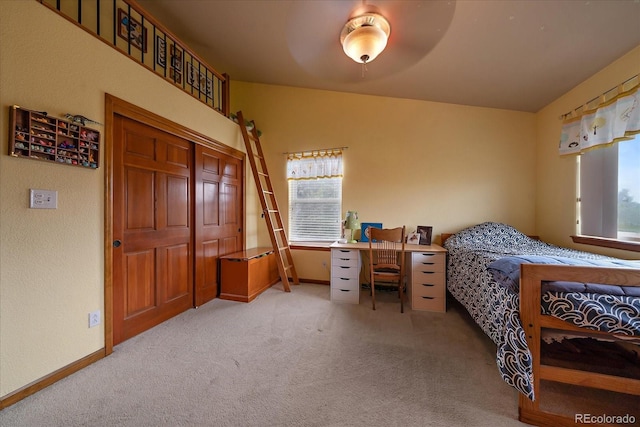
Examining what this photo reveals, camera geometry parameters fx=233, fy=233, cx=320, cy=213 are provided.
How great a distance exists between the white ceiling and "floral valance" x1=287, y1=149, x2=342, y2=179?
93cm

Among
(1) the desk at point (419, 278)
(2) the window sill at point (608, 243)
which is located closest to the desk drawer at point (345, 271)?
(1) the desk at point (419, 278)

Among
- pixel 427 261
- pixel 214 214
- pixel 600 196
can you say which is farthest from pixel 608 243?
pixel 214 214

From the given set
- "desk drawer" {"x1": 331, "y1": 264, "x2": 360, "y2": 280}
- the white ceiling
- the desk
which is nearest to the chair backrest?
the desk

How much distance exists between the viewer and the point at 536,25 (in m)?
1.66

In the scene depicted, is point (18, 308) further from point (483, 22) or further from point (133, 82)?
point (483, 22)

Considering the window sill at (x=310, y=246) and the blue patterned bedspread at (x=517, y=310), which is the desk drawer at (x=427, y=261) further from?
the window sill at (x=310, y=246)

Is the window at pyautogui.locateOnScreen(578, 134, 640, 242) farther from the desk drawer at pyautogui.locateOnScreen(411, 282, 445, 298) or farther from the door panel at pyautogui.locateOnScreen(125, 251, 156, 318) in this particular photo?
the door panel at pyautogui.locateOnScreen(125, 251, 156, 318)

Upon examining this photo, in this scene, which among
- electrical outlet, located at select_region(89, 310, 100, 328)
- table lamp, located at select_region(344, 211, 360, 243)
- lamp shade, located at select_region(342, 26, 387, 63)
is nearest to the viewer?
lamp shade, located at select_region(342, 26, 387, 63)

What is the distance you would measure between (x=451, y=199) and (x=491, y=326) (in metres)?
1.80

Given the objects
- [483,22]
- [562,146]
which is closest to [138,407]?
[483,22]

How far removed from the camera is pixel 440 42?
6.34 feet

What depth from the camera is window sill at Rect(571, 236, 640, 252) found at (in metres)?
1.80

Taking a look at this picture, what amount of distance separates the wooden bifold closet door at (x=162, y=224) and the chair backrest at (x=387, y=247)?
6.37 ft
